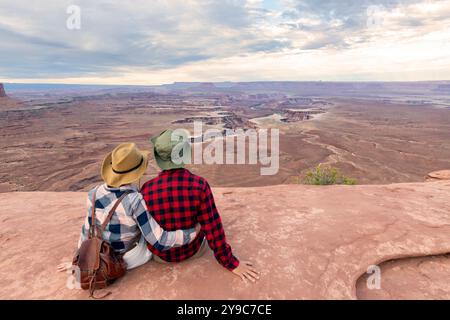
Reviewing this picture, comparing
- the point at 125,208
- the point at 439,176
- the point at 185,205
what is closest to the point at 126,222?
the point at 125,208

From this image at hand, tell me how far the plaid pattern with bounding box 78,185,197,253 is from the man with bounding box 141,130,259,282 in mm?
92

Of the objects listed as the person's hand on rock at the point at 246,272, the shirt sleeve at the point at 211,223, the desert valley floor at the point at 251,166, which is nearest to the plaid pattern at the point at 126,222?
the shirt sleeve at the point at 211,223

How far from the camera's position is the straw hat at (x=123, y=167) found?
2.09 m

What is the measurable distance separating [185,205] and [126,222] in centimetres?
46

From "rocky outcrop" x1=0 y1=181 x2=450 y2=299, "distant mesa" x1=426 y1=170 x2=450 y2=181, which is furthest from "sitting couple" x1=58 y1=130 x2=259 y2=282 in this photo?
"distant mesa" x1=426 y1=170 x2=450 y2=181

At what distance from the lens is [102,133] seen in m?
40.5

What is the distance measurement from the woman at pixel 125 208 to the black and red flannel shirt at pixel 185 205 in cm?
9

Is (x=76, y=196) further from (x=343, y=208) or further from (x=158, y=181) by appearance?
(x=343, y=208)

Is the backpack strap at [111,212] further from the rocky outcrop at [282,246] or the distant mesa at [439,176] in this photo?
the distant mesa at [439,176]

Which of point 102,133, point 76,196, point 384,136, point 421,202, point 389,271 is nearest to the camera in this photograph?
point 389,271

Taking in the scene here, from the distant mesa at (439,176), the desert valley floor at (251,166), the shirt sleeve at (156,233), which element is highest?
the shirt sleeve at (156,233)

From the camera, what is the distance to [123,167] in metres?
2.10
